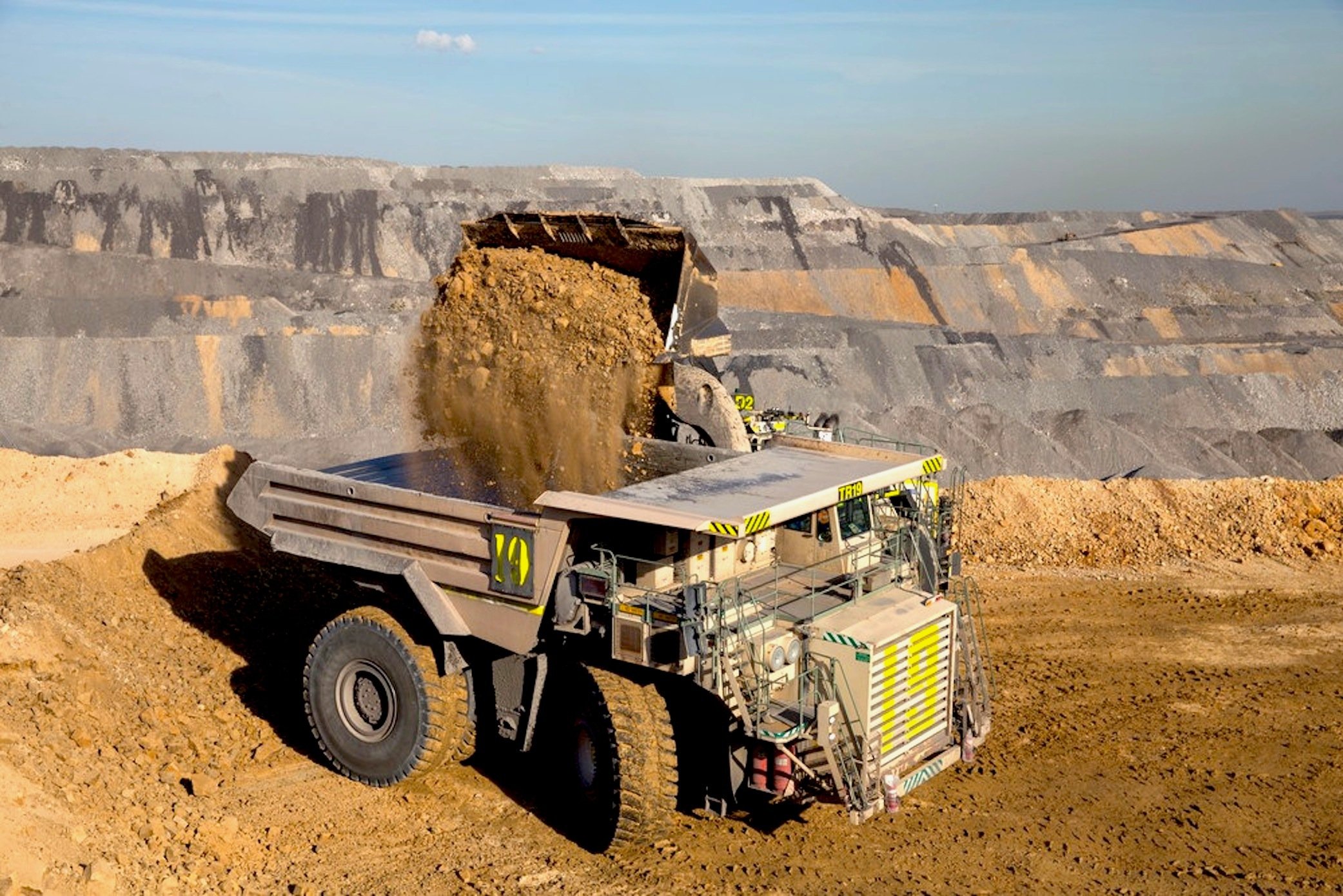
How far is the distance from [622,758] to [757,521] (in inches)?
64.2

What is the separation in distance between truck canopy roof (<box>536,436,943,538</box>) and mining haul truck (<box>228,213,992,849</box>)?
2 cm

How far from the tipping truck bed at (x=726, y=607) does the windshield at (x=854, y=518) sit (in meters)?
0.01

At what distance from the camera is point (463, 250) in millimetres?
11266

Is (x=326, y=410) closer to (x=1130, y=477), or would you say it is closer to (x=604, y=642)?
(x=1130, y=477)

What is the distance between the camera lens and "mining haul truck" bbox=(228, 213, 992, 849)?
24.0 feet

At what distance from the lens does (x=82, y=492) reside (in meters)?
17.1

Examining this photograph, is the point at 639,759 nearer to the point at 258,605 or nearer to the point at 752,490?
the point at 752,490

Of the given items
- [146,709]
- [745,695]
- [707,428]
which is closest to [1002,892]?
[745,695]

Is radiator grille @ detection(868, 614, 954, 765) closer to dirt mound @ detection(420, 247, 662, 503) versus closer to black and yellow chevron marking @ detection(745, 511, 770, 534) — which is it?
black and yellow chevron marking @ detection(745, 511, 770, 534)

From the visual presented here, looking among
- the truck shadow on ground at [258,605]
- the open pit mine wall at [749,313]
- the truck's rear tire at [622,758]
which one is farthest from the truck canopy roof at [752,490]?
the open pit mine wall at [749,313]

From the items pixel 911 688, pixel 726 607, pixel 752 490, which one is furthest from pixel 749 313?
pixel 726 607

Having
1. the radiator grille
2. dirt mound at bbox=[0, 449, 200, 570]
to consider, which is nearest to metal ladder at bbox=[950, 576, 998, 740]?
the radiator grille

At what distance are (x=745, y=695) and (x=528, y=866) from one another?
1823mm

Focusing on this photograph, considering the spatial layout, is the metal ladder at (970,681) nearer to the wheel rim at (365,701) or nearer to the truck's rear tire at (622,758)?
the truck's rear tire at (622,758)
